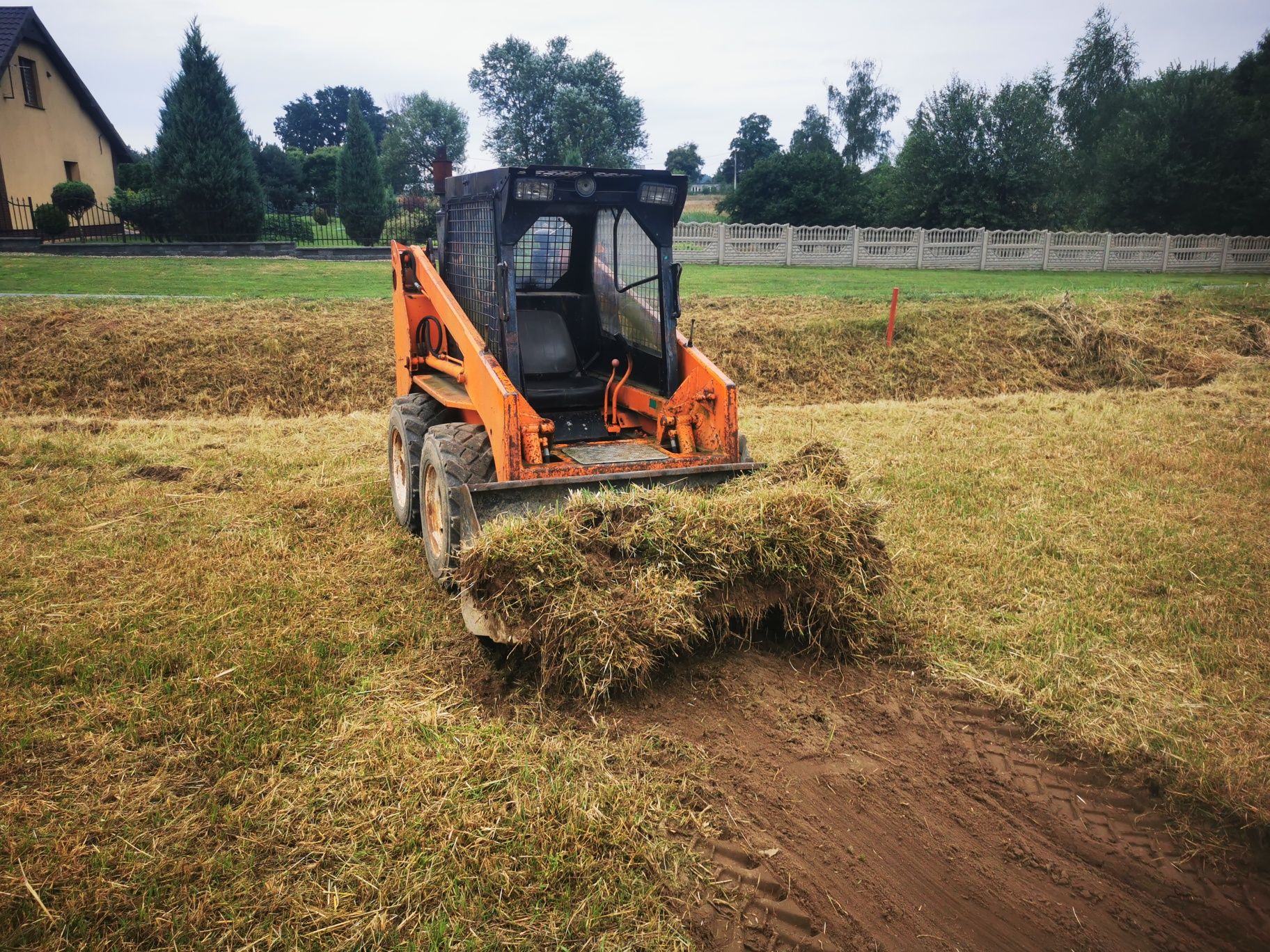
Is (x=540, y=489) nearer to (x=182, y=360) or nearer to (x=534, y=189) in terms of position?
(x=534, y=189)

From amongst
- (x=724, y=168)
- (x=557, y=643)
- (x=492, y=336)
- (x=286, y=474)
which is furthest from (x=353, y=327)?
(x=724, y=168)

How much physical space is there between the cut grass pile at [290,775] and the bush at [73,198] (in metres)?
21.7

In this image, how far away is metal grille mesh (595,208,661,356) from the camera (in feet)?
19.1

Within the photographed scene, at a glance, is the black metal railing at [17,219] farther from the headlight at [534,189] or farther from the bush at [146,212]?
the headlight at [534,189]

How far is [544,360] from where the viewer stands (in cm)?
612

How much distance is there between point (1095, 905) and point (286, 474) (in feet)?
22.0

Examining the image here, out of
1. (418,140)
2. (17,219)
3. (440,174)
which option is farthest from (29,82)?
(418,140)

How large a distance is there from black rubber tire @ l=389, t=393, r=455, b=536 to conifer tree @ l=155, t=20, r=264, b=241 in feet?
68.7

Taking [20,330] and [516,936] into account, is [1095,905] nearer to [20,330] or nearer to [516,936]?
[516,936]

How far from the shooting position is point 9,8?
24891 mm

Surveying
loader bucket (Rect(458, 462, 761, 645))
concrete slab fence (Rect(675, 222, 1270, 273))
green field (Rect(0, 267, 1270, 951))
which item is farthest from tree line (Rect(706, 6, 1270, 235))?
loader bucket (Rect(458, 462, 761, 645))

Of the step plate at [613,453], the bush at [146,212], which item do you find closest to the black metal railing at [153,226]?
the bush at [146,212]

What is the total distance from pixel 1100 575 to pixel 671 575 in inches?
124

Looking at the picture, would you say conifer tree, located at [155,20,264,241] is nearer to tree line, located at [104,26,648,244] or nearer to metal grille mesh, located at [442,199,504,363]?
tree line, located at [104,26,648,244]
